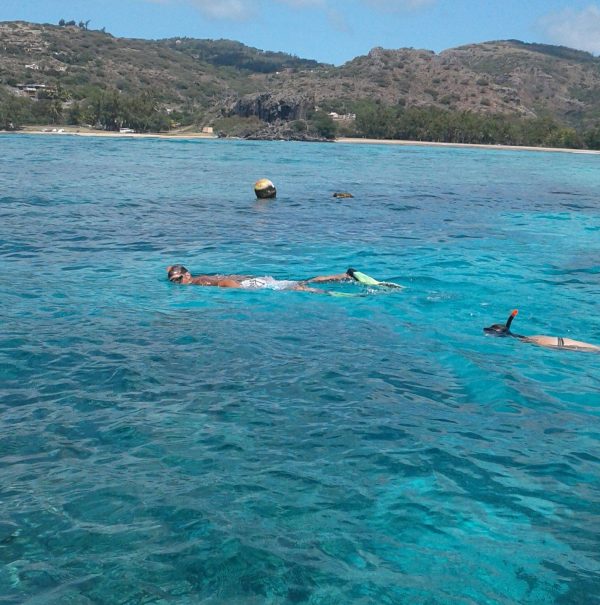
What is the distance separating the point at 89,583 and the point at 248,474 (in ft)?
6.67

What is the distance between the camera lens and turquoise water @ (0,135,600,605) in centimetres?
554

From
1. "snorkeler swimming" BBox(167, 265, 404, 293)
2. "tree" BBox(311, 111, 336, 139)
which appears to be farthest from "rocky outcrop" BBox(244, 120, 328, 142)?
"snorkeler swimming" BBox(167, 265, 404, 293)

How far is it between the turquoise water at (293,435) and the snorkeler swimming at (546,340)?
254mm

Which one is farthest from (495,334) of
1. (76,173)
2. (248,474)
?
(76,173)

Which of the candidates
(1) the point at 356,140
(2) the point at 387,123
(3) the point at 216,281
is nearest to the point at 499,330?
(3) the point at 216,281

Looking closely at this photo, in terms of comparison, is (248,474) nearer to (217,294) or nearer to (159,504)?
(159,504)

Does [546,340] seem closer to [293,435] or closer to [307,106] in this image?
[293,435]

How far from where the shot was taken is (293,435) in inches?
308

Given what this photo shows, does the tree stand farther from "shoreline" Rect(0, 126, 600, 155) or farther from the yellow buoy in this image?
the yellow buoy

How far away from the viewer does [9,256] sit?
57.2 feet

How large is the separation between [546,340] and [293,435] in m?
5.70

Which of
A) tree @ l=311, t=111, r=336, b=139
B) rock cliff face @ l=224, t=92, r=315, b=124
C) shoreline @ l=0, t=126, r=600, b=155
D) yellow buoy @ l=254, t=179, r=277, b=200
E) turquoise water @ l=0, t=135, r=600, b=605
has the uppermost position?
rock cliff face @ l=224, t=92, r=315, b=124

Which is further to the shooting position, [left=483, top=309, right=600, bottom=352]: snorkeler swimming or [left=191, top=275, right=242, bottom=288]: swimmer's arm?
[left=191, top=275, right=242, bottom=288]: swimmer's arm

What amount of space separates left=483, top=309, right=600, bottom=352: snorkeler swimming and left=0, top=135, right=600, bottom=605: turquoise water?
0.25 metres
